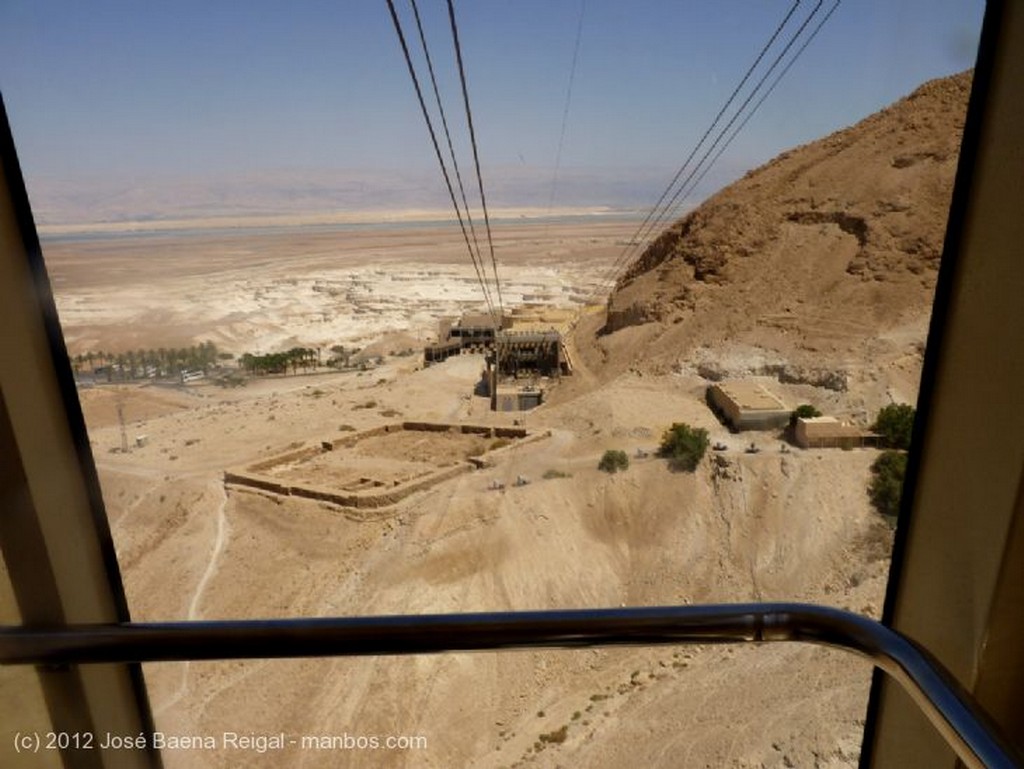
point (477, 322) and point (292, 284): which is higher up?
point (477, 322)

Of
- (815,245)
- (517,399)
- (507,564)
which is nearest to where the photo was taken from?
(507,564)

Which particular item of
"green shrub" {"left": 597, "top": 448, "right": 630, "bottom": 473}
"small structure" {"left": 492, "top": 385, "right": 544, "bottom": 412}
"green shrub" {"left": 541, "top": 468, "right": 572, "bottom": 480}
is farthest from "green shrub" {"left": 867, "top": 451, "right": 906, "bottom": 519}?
"small structure" {"left": 492, "top": 385, "right": 544, "bottom": 412}

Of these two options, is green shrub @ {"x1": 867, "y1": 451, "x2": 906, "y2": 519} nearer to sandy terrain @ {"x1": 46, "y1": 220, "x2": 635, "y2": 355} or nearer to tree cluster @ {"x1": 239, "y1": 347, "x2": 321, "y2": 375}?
tree cluster @ {"x1": 239, "y1": 347, "x2": 321, "y2": 375}

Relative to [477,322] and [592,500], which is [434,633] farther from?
[477,322]

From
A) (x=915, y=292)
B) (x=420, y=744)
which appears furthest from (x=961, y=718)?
(x=915, y=292)

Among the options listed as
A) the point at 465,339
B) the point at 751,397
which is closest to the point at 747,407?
the point at 751,397

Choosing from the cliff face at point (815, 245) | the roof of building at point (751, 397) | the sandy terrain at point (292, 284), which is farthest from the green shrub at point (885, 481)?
the sandy terrain at point (292, 284)

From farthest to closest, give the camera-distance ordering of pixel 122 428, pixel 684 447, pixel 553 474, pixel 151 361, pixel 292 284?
pixel 292 284 < pixel 151 361 < pixel 122 428 < pixel 553 474 < pixel 684 447
